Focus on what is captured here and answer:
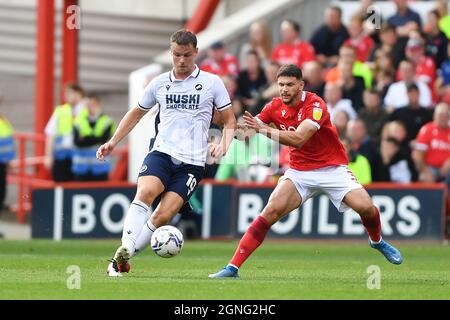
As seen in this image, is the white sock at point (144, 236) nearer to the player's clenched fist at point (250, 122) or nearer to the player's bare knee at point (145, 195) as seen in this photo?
the player's bare knee at point (145, 195)

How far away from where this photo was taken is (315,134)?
12641mm

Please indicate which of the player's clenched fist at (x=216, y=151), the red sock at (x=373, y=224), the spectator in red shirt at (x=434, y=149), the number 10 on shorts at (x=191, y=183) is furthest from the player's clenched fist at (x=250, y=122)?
the spectator in red shirt at (x=434, y=149)

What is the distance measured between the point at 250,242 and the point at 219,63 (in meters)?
10.4

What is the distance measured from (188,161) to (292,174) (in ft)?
3.39

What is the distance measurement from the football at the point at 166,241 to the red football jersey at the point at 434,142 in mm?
9066

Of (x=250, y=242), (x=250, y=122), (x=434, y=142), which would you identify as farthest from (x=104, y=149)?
(x=434, y=142)

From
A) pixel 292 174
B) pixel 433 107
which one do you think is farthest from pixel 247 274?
pixel 433 107

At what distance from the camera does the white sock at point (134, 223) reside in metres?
12.0

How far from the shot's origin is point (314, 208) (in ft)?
64.4

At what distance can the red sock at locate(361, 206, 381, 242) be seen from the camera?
12.8 meters
